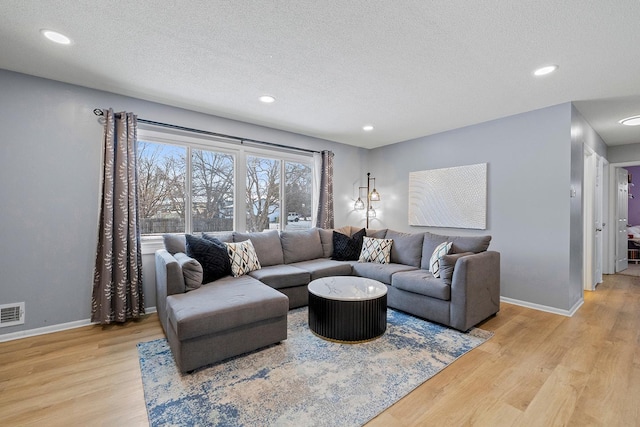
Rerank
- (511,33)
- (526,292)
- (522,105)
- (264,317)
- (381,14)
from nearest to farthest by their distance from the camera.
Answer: (381,14) → (511,33) → (264,317) → (522,105) → (526,292)

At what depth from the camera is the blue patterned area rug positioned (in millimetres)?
1612

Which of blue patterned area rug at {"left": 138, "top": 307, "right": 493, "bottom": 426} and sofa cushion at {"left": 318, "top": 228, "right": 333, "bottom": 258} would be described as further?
sofa cushion at {"left": 318, "top": 228, "right": 333, "bottom": 258}

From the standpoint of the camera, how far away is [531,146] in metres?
3.45

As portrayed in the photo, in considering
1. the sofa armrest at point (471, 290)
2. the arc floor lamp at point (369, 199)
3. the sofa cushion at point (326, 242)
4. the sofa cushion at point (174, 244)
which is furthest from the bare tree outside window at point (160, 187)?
the sofa armrest at point (471, 290)

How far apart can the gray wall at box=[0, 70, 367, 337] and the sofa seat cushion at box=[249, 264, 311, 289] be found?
1.74m

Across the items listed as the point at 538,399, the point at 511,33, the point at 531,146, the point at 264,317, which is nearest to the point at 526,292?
the point at 531,146

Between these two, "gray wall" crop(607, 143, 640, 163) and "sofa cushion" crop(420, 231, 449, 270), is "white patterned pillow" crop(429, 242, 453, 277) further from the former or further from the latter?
"gray wall" crop(607, 143, 640, 163)

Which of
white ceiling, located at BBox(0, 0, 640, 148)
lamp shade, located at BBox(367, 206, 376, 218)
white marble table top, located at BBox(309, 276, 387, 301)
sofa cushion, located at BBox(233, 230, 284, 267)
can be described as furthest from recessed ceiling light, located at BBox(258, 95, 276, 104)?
lamp shade, located at BBox(367, 206, 376, 218)

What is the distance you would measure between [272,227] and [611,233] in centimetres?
616

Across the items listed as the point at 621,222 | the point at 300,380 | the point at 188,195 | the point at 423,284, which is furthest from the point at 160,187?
the point at 621,222

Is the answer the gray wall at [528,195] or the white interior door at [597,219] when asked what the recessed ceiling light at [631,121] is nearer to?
the white interior door at [597,219]

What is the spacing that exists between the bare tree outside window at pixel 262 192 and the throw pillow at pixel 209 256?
114cm

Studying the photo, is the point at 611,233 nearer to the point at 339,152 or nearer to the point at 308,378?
the point at 339,152

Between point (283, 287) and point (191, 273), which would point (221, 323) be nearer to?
point (191, 273)
